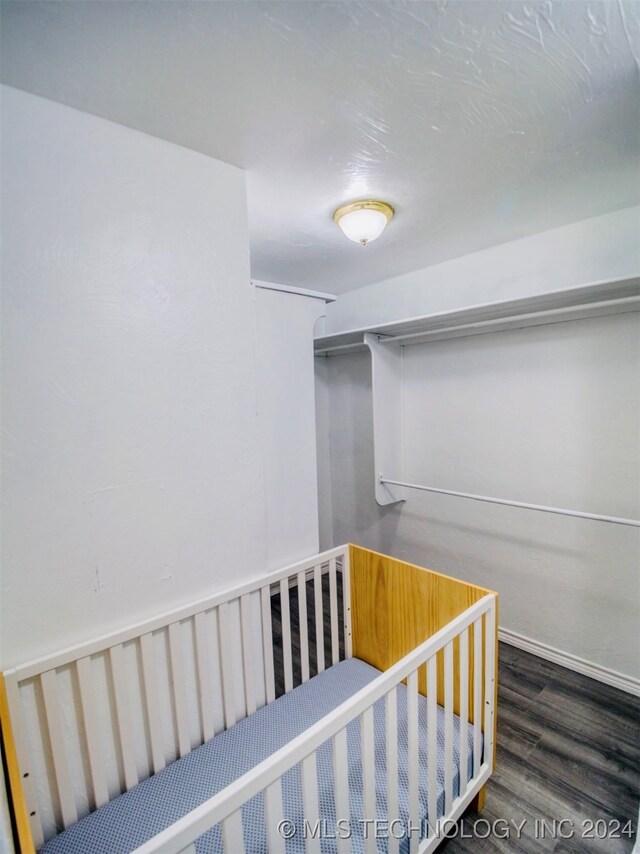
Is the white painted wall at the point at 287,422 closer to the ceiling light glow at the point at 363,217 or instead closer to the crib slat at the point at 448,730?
the ceiling light glow at the point at 363,217

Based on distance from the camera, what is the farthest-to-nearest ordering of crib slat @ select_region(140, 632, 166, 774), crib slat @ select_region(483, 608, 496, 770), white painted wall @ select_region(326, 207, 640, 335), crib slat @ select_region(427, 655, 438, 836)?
white painted wall @ select_region(326, 207, 640, 335) < crib slat @ select_region(483, 608, 496, 770) < crib slat @ select_region(140, 632, 166, 774) < crib slat @ select_region(427, 655, 438, 836)

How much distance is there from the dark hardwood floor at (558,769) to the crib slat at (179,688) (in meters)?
0.75

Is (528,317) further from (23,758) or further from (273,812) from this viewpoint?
(23,758)

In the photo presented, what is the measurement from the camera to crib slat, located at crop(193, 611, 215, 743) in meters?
1.44

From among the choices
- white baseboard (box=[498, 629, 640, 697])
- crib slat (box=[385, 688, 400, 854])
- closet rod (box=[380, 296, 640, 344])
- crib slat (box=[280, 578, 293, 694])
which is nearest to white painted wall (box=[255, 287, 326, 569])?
Answer: crib slat (box=[280, 578, 293, 694])

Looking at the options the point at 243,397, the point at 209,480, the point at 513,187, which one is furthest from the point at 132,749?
the point at 513,187

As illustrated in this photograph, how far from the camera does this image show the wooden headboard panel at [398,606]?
1.53 metres

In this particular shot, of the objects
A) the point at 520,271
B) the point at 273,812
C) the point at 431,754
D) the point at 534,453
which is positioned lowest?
the point at 431,754

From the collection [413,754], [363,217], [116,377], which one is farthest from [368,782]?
[363,217]

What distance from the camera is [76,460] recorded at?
1188 millimetres

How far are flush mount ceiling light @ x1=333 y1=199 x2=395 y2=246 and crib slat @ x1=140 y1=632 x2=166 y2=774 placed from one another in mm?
1819

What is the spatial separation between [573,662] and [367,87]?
280 centimetres

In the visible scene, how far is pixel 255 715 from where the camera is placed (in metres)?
1.55

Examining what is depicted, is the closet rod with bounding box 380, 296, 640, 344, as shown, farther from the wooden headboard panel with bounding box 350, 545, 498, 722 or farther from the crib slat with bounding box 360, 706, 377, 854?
the crib slat with bounding box 360, 706, 377, 854
